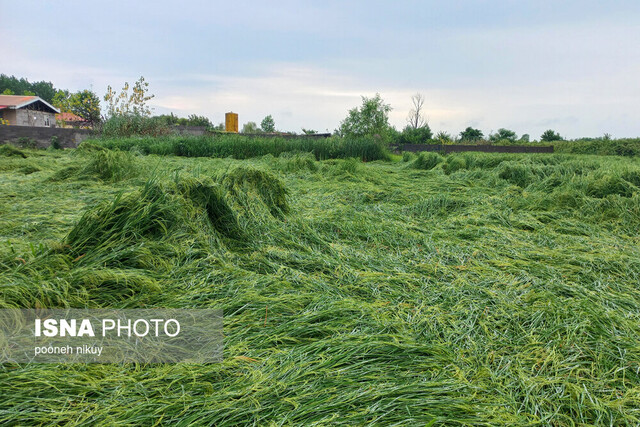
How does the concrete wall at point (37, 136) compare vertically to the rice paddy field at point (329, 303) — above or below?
above

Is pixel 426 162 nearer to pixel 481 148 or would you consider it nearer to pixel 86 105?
pixel 481 148

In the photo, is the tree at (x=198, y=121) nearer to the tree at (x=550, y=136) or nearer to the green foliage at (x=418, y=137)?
the green foliage at (x=418, y=137)

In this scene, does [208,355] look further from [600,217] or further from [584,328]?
[600,217]

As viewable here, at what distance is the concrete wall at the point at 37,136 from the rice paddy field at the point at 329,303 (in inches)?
484

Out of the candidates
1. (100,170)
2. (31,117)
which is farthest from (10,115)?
(100,170)

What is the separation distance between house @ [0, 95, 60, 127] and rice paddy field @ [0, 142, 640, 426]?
36767 mm

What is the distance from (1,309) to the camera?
1.58 meters

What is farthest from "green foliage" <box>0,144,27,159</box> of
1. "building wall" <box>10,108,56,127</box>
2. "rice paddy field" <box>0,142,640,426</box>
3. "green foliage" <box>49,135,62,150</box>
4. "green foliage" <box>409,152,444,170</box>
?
"building wall" <box>10,108,56,127</box>

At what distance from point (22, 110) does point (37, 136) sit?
2484cm

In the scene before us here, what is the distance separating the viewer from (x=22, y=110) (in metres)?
32.4

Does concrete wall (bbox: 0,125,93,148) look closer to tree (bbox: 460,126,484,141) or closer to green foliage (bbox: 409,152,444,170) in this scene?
green foliage (bbox: 409,152,444,170)

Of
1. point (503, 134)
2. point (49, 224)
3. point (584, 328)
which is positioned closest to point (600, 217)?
point (584, 328)

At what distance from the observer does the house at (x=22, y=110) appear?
3148cm

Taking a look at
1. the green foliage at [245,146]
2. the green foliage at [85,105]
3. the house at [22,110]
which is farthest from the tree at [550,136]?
the house at [22,110]
